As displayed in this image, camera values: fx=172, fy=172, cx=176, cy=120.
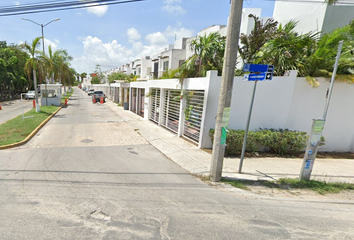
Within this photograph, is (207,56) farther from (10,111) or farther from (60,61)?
(60,61)

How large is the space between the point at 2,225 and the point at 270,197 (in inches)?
202

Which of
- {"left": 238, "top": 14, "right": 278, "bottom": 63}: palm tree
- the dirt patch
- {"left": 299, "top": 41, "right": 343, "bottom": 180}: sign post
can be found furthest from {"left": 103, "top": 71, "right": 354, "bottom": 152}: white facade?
the dirt patch

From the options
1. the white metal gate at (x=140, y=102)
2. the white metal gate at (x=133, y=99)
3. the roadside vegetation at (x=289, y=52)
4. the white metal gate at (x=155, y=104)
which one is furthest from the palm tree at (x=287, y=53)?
the white metal gate at (x=133, y=99)

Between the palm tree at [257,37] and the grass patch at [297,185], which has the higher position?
the palm tree at [257,37]

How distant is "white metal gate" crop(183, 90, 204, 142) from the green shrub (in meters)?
1.03

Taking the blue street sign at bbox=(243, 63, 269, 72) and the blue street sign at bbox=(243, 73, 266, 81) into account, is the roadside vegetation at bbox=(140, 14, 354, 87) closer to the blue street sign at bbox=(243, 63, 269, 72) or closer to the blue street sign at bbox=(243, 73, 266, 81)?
the blue street sign at bbox=(243, 73, 266, 81)

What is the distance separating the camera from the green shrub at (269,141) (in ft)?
21.1

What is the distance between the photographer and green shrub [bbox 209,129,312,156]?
6.43 metres

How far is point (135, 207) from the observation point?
10.9ft

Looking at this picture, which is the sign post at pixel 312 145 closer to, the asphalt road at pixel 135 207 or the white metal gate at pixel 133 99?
the asphalt road at pixel 135 207

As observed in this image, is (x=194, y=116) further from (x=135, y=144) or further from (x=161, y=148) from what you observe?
(x=135, y=144)

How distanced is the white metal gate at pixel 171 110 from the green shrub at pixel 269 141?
A: 3.17 meters

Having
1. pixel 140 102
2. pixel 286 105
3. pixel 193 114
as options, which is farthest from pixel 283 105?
pixel 140 102

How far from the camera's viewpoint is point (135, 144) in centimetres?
773
